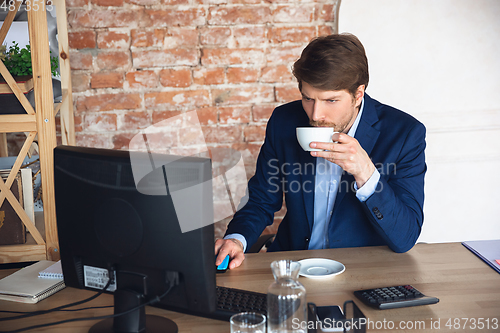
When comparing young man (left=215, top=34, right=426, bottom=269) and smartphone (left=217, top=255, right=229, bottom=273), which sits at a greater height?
young man (left=215, top=34, right=426, bottom=269)

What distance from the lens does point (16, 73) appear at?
1.41m

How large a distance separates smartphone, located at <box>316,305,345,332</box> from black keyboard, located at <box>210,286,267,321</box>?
122 millimetres

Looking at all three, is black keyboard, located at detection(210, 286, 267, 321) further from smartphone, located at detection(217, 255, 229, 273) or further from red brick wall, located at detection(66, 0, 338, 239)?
red brick wall, located at detection(66, 0, 338, 239)

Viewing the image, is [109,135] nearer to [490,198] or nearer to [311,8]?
[311,8]

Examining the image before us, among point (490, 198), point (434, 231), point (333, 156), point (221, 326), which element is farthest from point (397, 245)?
point (490, 198)

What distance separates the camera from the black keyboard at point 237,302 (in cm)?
90

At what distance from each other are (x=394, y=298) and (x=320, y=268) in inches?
10.1

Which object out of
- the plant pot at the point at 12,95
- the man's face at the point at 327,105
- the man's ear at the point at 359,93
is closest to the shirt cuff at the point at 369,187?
the man's face at the point at 327,105

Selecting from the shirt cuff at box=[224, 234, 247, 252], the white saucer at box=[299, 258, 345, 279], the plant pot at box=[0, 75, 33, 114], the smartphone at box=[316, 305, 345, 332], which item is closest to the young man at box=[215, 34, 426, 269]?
the shirt cuff at box=[224, 234, 247, 252]

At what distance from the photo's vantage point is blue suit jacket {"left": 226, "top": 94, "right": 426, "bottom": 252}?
1262 mm

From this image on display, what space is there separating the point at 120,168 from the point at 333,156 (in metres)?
0.62

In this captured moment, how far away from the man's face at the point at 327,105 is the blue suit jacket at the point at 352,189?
11cm

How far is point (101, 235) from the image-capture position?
0.82m

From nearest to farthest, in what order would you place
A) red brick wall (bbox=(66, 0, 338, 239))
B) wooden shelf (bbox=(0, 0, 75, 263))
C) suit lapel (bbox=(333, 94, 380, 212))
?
1. wooden shelf (bbox=(0, 0, 75, 263))
2. suit lapel (bbox=(333, 94, 380, 212))
3. red brick wall (bbox=(66, 0, 338, 239))
